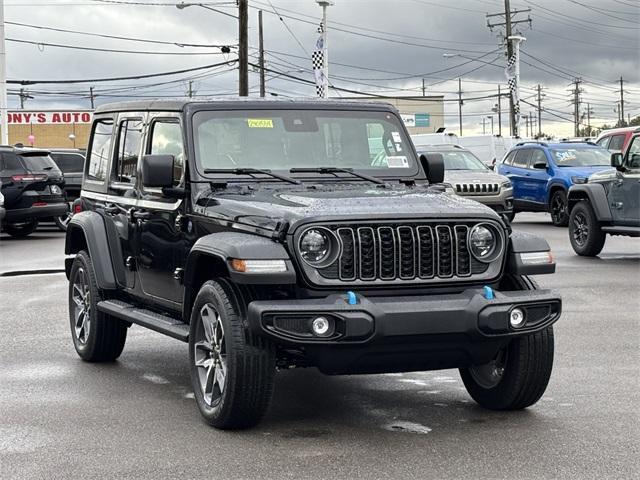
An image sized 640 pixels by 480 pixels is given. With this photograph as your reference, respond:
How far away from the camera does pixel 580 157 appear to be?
24938 millimetres

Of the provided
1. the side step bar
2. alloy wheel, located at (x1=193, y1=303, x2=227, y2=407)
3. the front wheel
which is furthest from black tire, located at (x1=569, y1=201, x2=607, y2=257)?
alloy wheel, located at (x1=193, y1=303, x2=227, y2=407)

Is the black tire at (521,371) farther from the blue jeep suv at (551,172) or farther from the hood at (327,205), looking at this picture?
the blue jeep suv at (551,172)

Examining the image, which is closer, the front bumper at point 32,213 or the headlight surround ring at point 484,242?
the headlight surround ring at point 484,242

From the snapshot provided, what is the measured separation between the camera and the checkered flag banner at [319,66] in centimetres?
4375

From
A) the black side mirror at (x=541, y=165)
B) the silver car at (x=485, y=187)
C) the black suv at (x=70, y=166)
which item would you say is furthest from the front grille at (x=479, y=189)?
the black suv at (x=70, y=166)

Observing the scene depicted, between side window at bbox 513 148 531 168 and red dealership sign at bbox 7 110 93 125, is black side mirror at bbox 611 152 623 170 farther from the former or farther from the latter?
red dealership sign at bbox 7 110 93 125

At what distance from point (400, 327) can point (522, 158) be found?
67.8 ft

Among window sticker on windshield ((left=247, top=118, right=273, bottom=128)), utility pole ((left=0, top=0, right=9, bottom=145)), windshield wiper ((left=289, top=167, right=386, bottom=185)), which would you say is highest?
utility pole ((left=0, top=0, right=9, bottom=145))

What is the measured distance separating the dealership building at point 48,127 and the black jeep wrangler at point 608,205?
236 ft

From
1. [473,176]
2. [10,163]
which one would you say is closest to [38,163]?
[10,163]

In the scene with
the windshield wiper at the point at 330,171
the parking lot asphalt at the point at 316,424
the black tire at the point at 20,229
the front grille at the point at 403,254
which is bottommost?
the parking lot asphalt at the point at 316,424

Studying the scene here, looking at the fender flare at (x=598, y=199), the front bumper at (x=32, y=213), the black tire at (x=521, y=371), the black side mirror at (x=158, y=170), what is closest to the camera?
the black tire at (x=521, y=371)

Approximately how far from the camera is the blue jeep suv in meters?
24.3

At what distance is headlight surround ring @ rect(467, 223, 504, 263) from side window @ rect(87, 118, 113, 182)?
12.0ft
